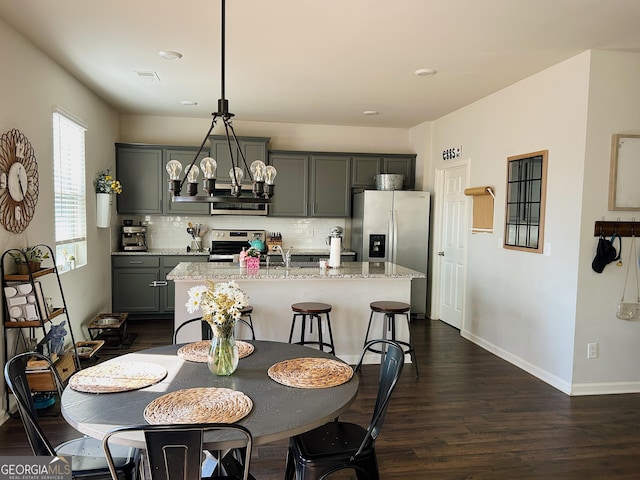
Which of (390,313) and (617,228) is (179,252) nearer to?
(390,313)

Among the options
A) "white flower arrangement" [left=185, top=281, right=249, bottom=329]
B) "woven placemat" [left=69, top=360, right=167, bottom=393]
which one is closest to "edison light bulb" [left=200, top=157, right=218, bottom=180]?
"white flower arrangement" [left=185, top=281, right=249, bottom=329]

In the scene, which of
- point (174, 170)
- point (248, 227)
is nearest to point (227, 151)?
point (248, 227)

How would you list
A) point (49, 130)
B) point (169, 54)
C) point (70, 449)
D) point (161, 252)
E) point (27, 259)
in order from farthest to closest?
point (161, 252), point (49, 130), point (169, 54), point (27, 259), point (70, 449)

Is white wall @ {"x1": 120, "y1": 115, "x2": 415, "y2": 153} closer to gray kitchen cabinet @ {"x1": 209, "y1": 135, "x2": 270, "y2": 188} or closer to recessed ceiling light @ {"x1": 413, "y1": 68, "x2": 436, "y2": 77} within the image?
gray kitchen cabinet @ {"x1": 209, "y1": 135, "x2": 270, "y2": 188}

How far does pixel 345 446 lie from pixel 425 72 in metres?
3.28

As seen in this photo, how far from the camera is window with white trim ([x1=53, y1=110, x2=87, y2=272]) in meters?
4.02

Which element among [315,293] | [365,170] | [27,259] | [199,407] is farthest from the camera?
[365,170]

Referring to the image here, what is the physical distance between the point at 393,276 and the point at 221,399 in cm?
268

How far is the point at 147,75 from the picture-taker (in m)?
4.28

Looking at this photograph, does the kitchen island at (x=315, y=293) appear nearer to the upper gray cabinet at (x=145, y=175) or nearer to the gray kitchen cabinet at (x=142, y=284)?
the gray kitchen cabinet at (x=142, y=284)

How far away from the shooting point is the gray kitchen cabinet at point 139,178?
595cm

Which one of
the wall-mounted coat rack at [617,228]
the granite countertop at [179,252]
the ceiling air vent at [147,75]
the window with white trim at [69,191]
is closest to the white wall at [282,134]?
the granite countertop at [179,252]

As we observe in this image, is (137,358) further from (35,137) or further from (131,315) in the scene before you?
(131,315)

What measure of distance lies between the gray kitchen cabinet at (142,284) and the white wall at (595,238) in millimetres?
4502
